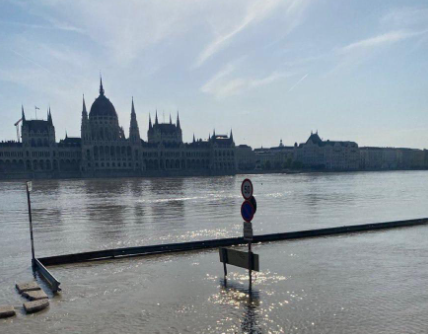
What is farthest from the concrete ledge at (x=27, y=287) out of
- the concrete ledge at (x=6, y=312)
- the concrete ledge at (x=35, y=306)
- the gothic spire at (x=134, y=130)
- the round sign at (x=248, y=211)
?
the gothic spire at (x=134, y=130)

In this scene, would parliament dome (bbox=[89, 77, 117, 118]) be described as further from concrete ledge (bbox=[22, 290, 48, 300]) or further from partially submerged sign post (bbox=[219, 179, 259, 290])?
partially submerged sign post (bbox=[219, 179, 259, 290])

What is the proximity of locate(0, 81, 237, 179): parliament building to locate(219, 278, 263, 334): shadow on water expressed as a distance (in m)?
130

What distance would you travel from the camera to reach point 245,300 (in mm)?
9367

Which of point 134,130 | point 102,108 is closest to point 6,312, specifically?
point 134,130

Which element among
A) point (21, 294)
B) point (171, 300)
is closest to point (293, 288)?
point (171, 300)

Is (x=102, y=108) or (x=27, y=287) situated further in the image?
(x=102, y=108)

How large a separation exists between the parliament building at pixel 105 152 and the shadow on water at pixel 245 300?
130 meters

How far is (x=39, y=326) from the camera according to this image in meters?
8.03

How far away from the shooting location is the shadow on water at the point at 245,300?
7871mm

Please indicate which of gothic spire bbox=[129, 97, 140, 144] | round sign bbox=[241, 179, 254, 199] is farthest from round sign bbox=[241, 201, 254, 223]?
gothic spire bbox=[129, 97, 140, 144]

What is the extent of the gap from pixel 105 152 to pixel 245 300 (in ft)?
504

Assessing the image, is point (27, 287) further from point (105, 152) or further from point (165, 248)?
point (105, 152)

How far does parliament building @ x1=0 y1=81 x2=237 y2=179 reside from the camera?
146m

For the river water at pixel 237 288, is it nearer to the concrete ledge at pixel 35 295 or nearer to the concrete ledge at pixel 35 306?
Result: the concrete ledge at pixel 35 306
